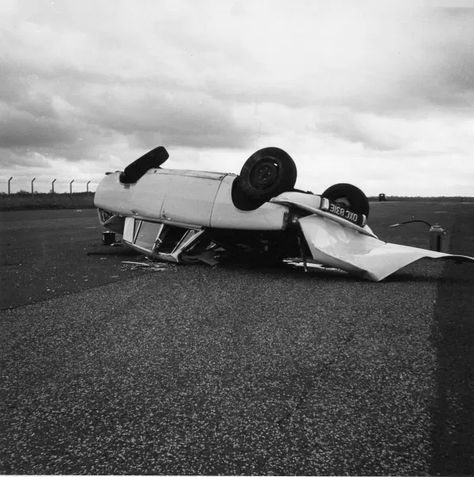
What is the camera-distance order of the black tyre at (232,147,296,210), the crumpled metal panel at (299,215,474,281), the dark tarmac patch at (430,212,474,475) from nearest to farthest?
the dark tarmac patch at (430,212,474,475), the crumpled metal panel at (299,215,474,281), the black tyre at (232,147,296,210)

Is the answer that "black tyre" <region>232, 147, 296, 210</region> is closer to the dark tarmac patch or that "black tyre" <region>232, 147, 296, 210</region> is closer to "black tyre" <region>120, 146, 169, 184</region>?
"black tyre" <region>120, 146, 169, 184</region>

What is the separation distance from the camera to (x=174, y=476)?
2002 mm

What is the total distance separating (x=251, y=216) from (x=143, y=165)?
2463 millimetres

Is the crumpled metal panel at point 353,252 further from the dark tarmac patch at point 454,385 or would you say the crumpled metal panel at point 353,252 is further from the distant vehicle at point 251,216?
the dark tarmac patch at point 454,385

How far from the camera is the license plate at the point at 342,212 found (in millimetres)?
6797

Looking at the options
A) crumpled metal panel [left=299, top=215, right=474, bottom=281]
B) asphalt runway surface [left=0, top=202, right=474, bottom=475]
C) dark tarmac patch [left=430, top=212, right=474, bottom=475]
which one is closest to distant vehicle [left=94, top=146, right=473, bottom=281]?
crumpled metal panel [left=299, top=215, right=474, bottom=281]

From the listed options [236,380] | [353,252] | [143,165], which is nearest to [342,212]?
[353,252]

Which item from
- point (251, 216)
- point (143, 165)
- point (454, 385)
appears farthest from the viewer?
point (143, 165)

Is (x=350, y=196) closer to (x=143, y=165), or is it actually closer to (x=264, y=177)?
(x=264, y=177)

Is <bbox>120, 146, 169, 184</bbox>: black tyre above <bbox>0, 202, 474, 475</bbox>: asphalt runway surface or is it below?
above

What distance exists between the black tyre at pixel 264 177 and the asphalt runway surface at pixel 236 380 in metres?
1.47

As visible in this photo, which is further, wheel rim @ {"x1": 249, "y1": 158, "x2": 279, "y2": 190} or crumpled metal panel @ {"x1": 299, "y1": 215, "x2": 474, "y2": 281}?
wheel rim @ {"x1": 249, "y1": 158, "x2": 279, "y2": 190}

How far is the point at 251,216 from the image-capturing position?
699 centimetres

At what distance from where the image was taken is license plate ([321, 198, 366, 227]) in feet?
22.3
